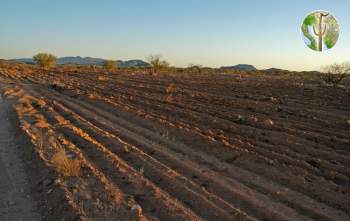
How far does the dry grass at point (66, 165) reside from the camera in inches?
336

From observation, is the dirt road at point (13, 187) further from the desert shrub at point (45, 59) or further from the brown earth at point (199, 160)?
the desert shrub at point (45, 59)

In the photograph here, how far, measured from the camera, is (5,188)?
25.8 ft

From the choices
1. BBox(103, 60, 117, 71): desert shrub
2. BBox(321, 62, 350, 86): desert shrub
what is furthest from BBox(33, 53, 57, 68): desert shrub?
BBox(321, 62, 350, 86): desert shrub

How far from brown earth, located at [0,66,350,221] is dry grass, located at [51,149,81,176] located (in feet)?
0.57

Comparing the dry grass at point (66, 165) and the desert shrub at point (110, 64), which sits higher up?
the dry grass at point (66, 165)

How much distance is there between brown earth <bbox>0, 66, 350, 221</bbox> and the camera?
6992 mm

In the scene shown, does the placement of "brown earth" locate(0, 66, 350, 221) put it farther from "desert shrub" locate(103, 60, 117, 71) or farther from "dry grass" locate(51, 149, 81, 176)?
"desert shrub" locate(103, 60, 117, 71)

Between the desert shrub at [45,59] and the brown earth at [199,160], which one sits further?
the desert shrub at [45,59]

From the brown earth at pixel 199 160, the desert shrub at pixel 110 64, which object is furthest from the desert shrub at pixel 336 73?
the desert shrub at pixel 110 64

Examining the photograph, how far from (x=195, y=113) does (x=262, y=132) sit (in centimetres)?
443

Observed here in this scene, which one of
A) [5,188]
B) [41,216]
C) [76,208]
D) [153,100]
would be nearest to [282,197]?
[76,208]

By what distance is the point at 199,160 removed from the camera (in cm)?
998

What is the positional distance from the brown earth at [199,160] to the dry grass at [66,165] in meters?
0.17

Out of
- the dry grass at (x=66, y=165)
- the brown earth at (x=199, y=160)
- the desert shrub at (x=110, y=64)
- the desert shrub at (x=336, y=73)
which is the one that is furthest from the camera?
the desert shrub at (x=110, y=64)
